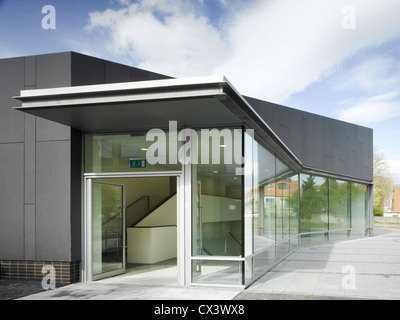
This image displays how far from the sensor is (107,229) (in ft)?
33.0

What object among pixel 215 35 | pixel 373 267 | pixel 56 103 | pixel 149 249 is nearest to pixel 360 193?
pixel 215 35

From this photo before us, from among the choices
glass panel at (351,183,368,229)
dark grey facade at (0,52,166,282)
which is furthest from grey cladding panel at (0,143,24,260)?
glass panel at (351,183,368,229)

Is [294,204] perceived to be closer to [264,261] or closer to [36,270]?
[264,261]

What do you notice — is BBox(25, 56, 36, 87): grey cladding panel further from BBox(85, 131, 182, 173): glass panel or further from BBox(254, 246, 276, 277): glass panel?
BBox(254, 246, 276, 277): glass panel

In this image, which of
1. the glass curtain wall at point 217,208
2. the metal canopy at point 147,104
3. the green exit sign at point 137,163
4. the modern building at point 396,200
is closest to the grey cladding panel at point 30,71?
the metal canopy at point 147,104

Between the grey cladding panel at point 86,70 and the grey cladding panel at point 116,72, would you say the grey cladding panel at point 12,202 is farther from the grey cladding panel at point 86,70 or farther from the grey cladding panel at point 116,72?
the grey cladding panel at point 116,72

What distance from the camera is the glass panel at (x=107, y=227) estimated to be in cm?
966

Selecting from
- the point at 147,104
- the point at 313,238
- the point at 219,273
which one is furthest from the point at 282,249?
the point at 147,104

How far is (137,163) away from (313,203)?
12.8 m

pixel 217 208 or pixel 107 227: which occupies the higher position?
pixel 217 208

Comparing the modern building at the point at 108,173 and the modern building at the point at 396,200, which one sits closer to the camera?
the modern building at the point at 108,173

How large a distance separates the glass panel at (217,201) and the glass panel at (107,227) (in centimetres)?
225

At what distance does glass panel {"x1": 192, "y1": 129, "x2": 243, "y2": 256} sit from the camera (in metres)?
8.77

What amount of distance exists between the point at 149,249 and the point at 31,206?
428 centimetres
